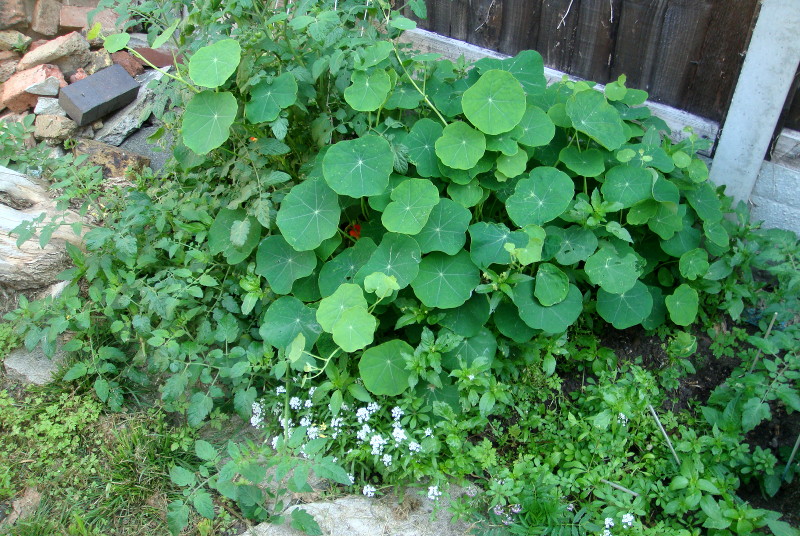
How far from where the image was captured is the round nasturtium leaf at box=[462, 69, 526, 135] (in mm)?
2824

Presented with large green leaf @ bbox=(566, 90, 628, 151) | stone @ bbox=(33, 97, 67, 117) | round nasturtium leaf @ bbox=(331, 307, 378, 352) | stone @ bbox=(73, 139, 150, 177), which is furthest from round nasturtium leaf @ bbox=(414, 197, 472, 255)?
stone @ bbox=(33, 97, 67, 117)

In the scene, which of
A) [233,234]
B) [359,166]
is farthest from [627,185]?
[233,234]

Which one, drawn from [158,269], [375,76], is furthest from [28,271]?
[375,76]

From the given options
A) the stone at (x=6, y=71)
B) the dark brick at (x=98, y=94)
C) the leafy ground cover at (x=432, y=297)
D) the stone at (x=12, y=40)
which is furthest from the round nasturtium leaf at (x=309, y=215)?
the stone at (x=12, y=40)

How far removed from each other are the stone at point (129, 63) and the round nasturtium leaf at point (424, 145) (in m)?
3.36

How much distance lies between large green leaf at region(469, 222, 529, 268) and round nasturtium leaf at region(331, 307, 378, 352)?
1.87ft

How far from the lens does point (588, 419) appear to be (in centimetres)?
264

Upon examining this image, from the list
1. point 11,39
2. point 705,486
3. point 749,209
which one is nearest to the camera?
point 705,486

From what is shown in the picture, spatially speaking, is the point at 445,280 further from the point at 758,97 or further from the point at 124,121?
the point at 124,121

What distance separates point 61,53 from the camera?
5.09 m

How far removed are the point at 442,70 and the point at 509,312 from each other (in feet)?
4.65

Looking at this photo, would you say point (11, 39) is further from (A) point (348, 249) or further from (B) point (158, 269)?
(A) point (348, 249)

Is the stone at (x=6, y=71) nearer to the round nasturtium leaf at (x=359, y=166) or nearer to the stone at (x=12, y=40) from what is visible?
the stone at (x=12, y=40)

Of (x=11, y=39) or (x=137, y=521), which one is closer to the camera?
(x=137, y=521)
